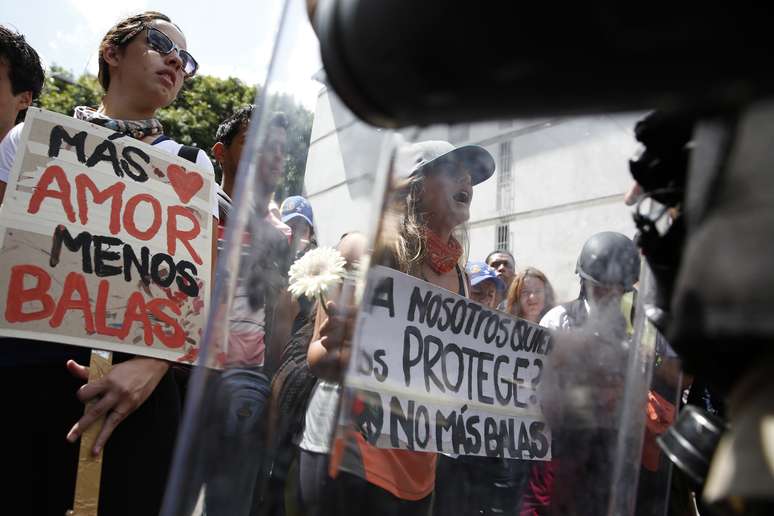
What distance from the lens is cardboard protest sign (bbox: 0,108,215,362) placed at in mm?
1639

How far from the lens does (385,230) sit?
3.12ft

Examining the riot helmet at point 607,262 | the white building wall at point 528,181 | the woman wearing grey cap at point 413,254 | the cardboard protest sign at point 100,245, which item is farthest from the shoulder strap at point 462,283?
the cardboard protest sign at point 100,245

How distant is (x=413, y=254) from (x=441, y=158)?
477mm

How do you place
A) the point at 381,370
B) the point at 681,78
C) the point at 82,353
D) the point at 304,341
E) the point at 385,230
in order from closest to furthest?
1. the point at 681,78
2. the point at 385,230
3. the point at 304,341
4. the point at 381,370
5. the point at 82,353

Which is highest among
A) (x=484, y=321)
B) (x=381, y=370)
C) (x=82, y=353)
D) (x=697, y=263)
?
(x=697, y=263)

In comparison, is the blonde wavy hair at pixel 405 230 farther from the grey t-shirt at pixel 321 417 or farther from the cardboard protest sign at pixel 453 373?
the grey t-shirt at pixel 321 417

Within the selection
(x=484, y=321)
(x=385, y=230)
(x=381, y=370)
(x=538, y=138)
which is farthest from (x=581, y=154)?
(x=484, y=321)

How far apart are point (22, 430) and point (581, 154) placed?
1.54 m

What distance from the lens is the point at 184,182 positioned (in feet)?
6.32

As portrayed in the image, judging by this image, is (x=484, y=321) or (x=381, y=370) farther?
(x=484, y=321)

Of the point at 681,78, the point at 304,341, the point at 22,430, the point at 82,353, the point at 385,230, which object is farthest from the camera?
the point at 82,353

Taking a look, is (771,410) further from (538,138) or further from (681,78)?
(538,138)

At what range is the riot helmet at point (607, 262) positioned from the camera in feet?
4.07

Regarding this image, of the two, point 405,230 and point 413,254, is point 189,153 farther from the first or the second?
point 405,230
